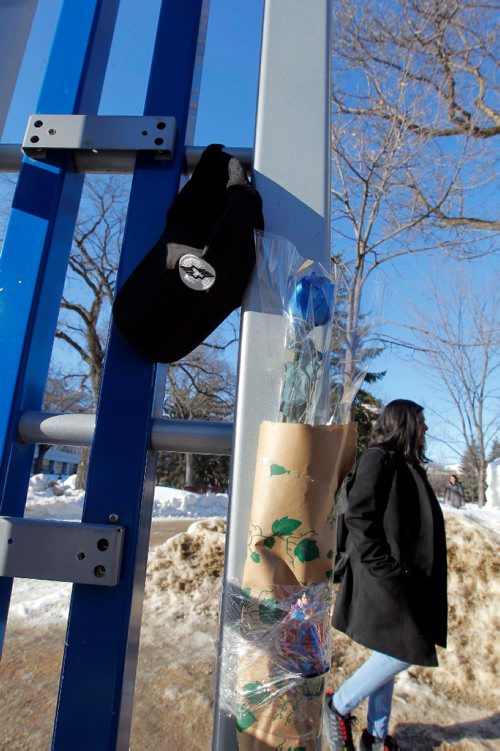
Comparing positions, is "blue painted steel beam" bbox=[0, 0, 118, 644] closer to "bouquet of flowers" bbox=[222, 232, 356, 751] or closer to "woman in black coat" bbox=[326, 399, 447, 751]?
"bouquet of flowers" bbox=[222, 232, 356, 751]

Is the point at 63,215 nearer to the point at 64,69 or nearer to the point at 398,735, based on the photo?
the point at 64,69

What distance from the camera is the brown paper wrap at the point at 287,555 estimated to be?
0.80m

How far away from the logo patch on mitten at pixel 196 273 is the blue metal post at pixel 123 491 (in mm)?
105

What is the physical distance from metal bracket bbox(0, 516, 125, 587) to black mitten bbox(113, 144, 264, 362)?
0.39 meters

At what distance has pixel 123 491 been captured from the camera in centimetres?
101

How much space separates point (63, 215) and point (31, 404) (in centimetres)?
49

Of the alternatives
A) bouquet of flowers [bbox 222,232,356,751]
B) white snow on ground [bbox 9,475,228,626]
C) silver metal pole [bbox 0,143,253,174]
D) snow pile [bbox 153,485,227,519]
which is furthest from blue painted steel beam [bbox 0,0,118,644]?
snow pile [bbox 153,485,227,519]

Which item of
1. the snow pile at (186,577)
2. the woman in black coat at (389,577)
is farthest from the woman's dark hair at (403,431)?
the snow pile at (186,577)

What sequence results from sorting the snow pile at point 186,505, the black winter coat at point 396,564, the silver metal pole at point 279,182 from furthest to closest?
the snow pile at point 186,505
the black winter coat at point 396,564
the silver metal pole at point 279,182

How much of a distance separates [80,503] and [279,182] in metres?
13.0

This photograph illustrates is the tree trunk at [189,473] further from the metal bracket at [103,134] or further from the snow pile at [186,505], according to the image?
the metal bracket at [103,134]

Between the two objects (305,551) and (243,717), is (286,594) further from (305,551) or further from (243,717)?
(243,717)

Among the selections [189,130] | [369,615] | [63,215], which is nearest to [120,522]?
[63,215]

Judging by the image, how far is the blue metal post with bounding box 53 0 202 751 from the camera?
937mm
